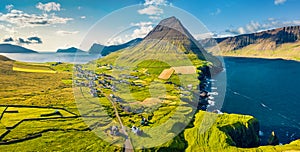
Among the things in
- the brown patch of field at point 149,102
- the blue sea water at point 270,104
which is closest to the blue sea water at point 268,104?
the blue sea water at point 270,104

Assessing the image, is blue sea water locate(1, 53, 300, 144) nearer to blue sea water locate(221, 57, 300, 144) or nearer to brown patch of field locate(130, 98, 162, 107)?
blue sea water locate(221, 57, 300, 144)

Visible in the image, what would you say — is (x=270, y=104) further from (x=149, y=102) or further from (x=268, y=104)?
(x=149, y=102)

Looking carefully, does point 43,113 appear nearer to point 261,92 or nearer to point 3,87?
point 3,87

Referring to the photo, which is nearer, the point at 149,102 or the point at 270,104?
the point at 149,102

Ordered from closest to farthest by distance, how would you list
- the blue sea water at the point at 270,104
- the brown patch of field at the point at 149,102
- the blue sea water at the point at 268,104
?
1. the blue sea water at the point at 270,104
2. the blue sea water at the point at 268,104
3. the brown patch of field at the point at 149,102

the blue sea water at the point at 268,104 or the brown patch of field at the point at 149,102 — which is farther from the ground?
the brown patch of field at the point at 149,102

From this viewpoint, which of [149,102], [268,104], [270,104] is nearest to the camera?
[149,102]

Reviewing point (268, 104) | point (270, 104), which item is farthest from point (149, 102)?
point (270, 104)

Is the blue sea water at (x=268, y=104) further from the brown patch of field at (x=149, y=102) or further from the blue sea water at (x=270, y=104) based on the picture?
the brown patch of field at (x=149, y=102)

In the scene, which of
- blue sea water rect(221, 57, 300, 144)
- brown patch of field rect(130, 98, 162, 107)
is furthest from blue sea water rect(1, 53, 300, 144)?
brown patch of field rect(130, 98, 162, 107)

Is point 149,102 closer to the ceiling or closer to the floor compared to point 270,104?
closer to the ceiling

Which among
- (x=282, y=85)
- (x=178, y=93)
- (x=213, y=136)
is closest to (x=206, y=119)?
(x=213, y=136)
